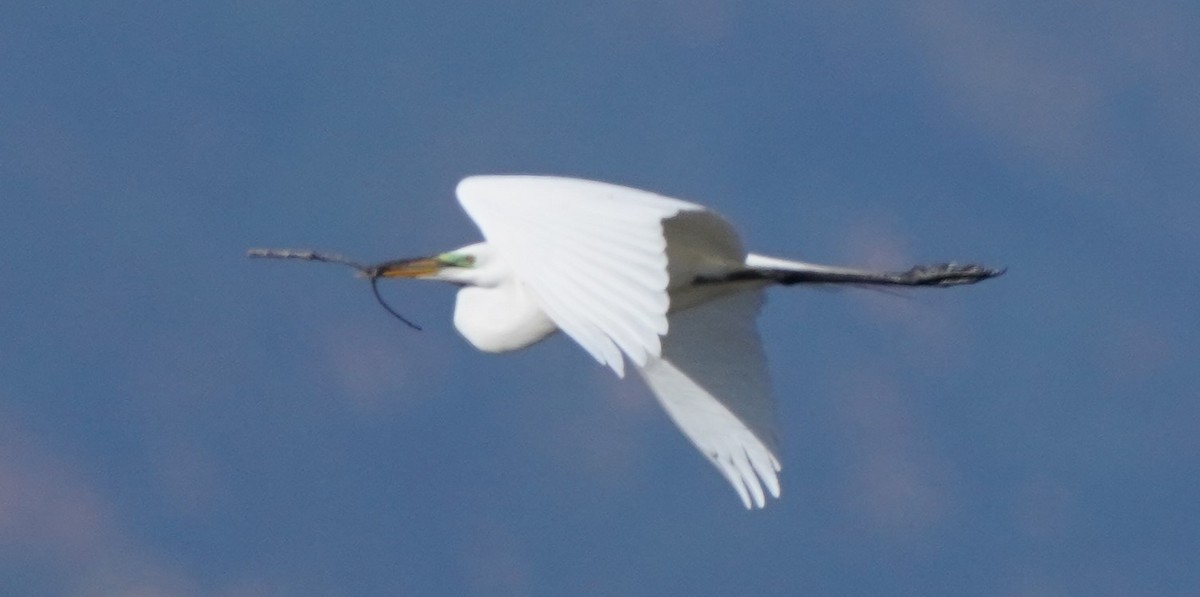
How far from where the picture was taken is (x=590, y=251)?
859 centimetres

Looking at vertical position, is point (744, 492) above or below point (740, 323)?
below

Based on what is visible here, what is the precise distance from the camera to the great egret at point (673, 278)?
874cm

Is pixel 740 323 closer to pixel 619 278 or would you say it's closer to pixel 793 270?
pixel 793 270

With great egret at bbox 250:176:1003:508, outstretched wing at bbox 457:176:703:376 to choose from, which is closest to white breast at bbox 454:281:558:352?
great egret at bbox 250:176:1003:508

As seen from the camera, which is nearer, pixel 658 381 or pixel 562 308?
pixel 562 308

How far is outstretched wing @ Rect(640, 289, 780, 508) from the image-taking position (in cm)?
1041

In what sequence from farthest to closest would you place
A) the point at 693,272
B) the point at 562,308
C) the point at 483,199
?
the point at 693,272 → the point at 483,199 → the point at 562,308

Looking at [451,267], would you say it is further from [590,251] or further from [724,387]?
[590,251]

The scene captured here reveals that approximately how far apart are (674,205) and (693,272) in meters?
1.14

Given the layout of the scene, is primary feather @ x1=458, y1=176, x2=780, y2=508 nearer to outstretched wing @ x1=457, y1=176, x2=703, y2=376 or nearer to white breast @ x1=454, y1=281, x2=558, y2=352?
outstretched wing @ x1=457, y1=176, x2=703, y2=376

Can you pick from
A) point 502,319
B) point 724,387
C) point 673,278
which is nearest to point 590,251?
point 673,278

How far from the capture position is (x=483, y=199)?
29.7ft

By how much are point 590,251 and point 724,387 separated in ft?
6.62

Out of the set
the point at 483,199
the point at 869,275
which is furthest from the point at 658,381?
the point at 483,199
